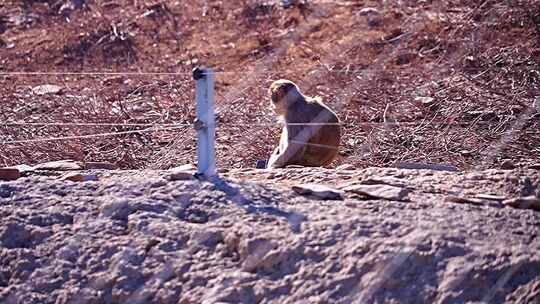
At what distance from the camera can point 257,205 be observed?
5246 mm

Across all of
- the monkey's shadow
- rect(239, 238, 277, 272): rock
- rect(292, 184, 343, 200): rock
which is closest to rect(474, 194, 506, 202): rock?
rect(292, 184, 343, 200): rock

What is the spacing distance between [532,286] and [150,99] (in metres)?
8.49

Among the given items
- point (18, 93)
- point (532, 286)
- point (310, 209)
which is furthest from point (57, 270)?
point (18, 93)

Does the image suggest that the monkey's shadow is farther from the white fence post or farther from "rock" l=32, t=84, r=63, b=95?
"rock" l=32, t=84, r=63, b=95

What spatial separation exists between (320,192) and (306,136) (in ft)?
12.0

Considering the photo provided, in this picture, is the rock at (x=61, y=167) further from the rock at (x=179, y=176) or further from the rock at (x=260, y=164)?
the rock at (x=260, y=164)

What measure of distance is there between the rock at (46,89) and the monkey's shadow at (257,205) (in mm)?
7979

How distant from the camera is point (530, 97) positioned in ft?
35.6

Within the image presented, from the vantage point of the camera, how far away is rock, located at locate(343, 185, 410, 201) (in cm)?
529

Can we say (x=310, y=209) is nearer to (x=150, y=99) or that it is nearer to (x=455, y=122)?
(x=455, y=122)

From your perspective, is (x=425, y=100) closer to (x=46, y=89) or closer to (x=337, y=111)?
(x=337, y=111)

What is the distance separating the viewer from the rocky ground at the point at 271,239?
459 centimetres

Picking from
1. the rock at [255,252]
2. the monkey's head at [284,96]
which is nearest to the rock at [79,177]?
the rock at [255,252]

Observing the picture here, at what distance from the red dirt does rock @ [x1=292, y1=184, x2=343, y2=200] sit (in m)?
2.85
